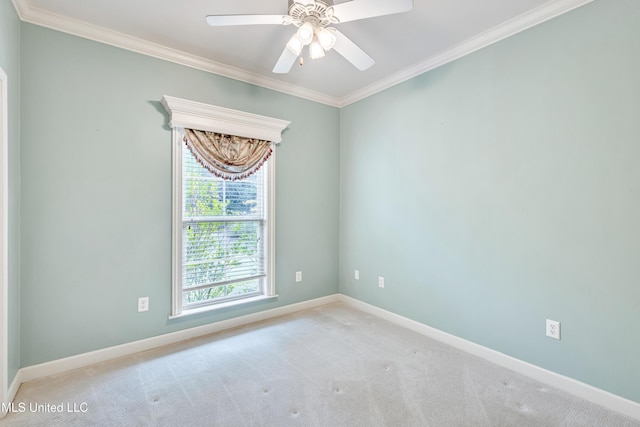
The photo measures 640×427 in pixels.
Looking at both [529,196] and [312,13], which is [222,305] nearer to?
[312,13]

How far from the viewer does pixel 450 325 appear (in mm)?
2682

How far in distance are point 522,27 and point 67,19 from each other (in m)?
3.34

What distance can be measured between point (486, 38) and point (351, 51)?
123 cm

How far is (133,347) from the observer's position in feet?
8.18

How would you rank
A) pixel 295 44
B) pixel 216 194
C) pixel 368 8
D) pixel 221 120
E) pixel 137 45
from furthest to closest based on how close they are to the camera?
pixel 216 194 → pixel 221 120 → pixel 137 45 → pixel 295 44 → pixel 368 8

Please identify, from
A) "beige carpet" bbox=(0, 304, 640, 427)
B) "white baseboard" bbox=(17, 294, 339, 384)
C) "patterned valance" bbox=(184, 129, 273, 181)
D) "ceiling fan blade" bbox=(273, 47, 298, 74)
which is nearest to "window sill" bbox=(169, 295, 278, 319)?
"white baseboard" bbox=(17, 294, 339, 384)

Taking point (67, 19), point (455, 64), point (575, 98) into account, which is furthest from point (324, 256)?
point (67, 19)

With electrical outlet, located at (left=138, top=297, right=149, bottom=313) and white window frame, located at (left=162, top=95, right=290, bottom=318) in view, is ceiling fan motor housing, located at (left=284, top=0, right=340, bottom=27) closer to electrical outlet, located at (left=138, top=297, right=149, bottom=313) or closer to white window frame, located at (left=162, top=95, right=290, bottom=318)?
white window frame, located at (left=162, top=95, right=290, bottom=318)

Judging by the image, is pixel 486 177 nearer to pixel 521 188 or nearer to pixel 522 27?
pixel 521 188

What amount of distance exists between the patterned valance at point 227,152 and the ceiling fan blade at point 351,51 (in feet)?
4.53

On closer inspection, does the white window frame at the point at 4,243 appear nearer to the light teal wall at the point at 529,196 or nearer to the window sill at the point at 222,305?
the window sill at the point at 222,305

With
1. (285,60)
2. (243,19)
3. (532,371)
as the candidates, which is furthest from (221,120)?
(532,371)

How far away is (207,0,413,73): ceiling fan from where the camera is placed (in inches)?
60.2

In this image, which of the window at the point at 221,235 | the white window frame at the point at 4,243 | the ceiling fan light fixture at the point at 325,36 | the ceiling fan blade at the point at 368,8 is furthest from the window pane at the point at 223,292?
the ceiling fan blade at the point at 368,8
